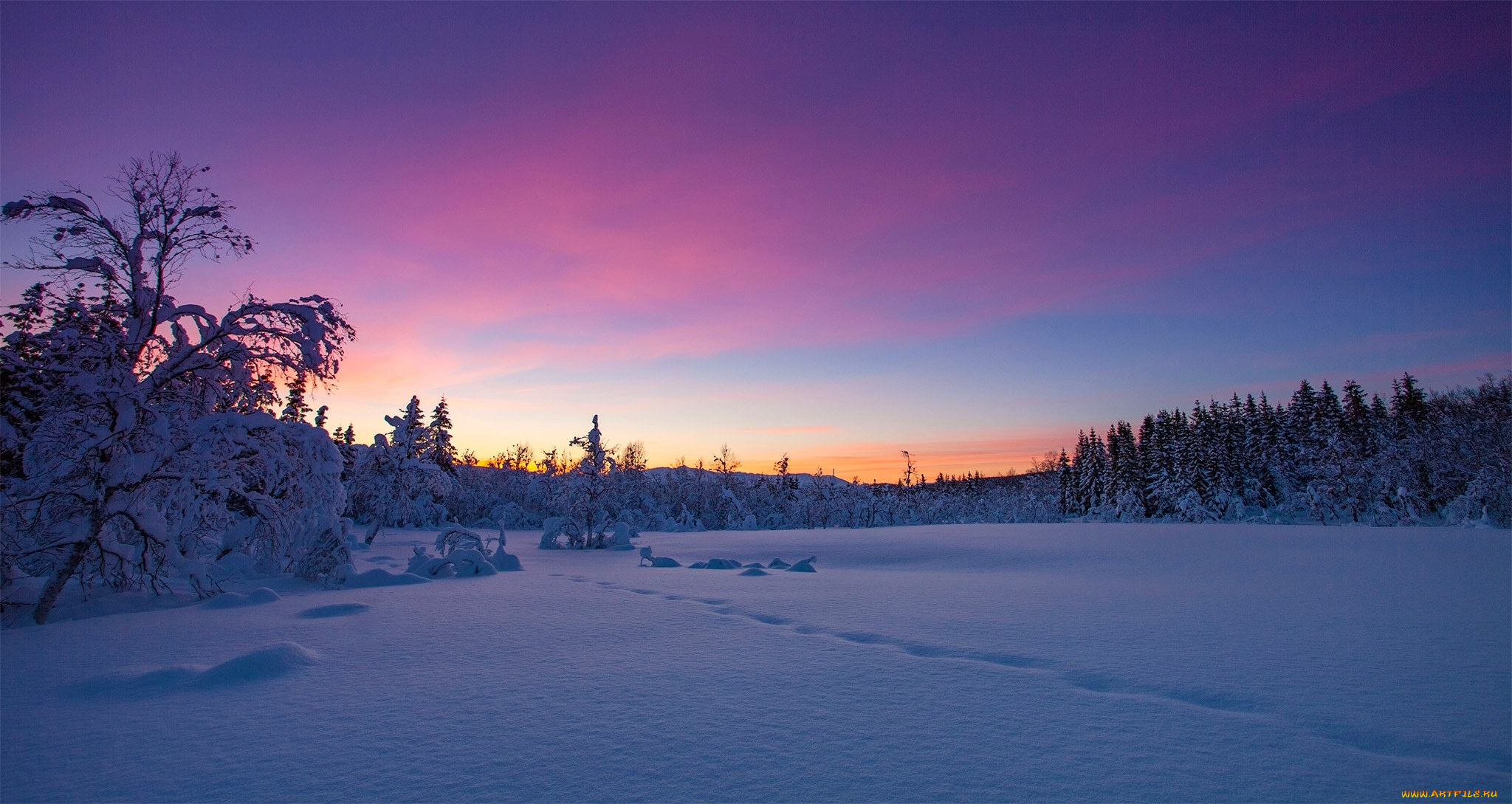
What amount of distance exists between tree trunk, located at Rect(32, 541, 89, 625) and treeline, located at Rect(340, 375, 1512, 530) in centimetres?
2236

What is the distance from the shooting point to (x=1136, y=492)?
63.8 meters

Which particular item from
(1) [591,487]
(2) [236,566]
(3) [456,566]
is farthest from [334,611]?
(1) [591,487]

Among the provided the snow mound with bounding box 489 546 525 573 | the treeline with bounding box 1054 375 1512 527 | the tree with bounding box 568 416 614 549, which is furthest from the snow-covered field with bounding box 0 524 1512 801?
the treeline with bounding box 1054 375 1512 527

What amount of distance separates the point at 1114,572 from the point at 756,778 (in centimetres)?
1365

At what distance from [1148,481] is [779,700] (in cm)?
7433

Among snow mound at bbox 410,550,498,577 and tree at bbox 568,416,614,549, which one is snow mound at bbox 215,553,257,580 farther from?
tree at bbox 568,416,614,549

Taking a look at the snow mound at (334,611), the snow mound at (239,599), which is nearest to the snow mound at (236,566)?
the snow mound at (239,599)

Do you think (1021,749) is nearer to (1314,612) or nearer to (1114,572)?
(1314,612)

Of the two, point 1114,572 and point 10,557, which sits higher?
point 10,557

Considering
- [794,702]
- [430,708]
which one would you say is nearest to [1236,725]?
[794,702]

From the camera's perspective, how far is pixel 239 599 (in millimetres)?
10438

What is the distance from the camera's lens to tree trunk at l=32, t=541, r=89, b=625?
342 inches

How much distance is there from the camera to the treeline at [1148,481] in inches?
1480

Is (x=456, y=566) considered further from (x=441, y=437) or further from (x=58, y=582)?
(x=441, y=437)
